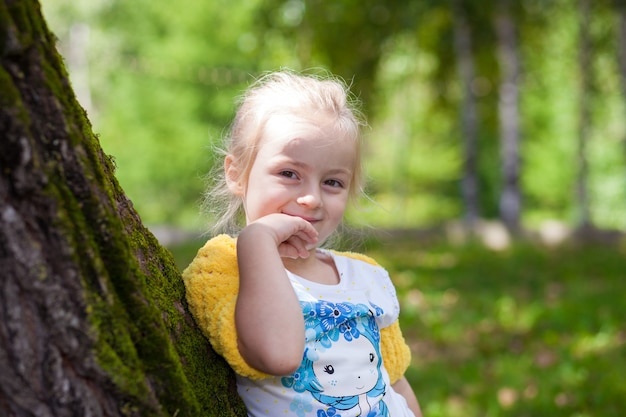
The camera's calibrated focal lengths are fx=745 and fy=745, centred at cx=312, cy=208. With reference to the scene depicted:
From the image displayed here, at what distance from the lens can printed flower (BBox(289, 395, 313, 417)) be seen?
74.4 inches

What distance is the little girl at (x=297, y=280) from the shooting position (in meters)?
1.79

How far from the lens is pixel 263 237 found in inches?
72.9

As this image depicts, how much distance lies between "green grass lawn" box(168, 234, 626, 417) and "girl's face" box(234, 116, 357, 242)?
3143 mm

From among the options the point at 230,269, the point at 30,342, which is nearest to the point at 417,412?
the point at 230,269

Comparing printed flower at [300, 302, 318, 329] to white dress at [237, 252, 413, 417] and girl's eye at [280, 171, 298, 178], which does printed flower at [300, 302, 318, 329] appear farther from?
girl's eye at [280, 171, 298, 178]

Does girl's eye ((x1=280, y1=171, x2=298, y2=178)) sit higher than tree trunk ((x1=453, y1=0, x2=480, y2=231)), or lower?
lower

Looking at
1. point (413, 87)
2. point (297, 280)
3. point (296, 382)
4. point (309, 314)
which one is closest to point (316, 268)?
point (297, 280)

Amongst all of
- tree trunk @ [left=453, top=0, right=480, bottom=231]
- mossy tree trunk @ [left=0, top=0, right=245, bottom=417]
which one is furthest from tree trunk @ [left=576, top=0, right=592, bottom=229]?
mossy tree trunk @ [left=0, top=0, right=245, bottom=417]

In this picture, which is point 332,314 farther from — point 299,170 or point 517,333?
point 517,333

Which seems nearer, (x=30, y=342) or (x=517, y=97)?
(x=30, y=342)

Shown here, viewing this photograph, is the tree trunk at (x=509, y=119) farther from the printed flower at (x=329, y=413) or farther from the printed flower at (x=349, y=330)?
the printed flower at (x=329, y=413)

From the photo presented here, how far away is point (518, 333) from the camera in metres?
6.70

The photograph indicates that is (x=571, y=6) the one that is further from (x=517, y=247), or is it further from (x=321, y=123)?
(x=321, y=123)

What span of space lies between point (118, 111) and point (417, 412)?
26962 millimetres
